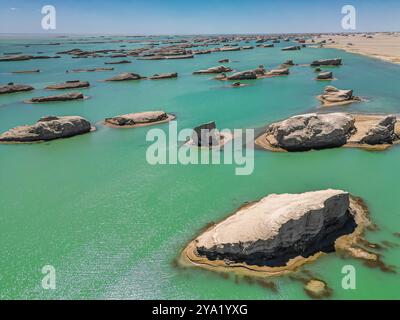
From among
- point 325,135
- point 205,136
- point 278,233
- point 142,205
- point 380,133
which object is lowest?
point 142,205

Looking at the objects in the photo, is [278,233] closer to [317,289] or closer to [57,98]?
[317,289]

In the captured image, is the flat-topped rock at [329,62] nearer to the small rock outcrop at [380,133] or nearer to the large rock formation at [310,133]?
the small rock outcrop at [380,133]

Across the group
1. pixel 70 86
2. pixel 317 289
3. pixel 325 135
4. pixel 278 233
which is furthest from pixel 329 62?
pixel 317 289

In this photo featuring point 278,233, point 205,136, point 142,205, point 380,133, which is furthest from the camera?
point 205,136

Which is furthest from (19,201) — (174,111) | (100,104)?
(100,104)

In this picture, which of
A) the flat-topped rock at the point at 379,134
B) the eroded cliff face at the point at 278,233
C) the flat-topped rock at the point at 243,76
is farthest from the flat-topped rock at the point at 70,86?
the eroded cliff face at the point at 278,233

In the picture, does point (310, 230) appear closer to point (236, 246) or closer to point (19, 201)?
point (236, 246)

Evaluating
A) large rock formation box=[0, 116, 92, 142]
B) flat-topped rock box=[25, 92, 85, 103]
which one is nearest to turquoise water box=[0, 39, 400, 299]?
large rock formation box=[0, 116, 92, 142]

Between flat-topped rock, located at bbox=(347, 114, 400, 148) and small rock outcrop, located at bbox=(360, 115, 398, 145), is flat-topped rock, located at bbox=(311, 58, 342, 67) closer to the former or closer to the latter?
flat-topped rock, located at bbox=(347, 114, 400, 148)
